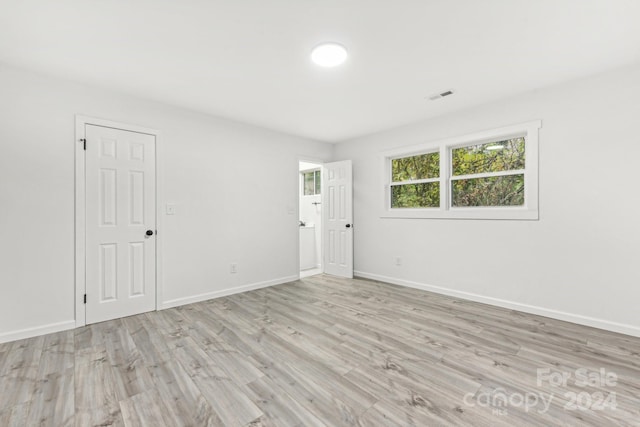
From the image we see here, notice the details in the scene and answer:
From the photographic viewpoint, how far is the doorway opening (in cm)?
567

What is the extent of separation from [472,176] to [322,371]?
3044 millimetres

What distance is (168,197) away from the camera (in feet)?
11.0

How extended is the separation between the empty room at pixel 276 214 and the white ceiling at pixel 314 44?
0.02 meters

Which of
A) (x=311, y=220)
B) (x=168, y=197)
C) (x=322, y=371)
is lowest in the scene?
(x=322, y=371)

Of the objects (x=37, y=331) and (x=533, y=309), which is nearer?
(x=37, y=331)

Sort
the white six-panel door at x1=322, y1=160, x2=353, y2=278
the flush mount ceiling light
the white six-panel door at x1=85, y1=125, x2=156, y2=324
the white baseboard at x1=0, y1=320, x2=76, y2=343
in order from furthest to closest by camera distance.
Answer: the white six-panel door at x1=322, y1=160, x2=353, y2=278 < the white six-panel door at x1=85, y1=125, x2=156, y2=324 < the white baseboard at x1=0, y1=320, x2=76, y2=343 < the flush mount ceiling light

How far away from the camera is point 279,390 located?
1789mm

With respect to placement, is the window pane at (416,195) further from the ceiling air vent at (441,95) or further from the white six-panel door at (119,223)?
the white six-panel door at (119,223)

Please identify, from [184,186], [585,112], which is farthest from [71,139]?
[585,112]

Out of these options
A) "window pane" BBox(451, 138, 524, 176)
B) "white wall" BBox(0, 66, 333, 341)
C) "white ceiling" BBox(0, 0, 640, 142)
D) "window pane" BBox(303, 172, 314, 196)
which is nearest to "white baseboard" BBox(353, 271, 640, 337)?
"window pane" BBox(451, 138, 524, 176)

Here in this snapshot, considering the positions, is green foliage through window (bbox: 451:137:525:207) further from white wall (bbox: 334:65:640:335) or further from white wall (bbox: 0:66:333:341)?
white wall (bbox: 0:66:333:341)

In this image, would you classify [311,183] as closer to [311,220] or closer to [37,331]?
[311,220]

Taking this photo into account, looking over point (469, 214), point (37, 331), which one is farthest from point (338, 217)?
point (37, 331)

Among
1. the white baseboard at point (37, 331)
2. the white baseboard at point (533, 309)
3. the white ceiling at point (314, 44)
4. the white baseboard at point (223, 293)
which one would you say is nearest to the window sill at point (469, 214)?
the white baseboard at point (533, 309)
